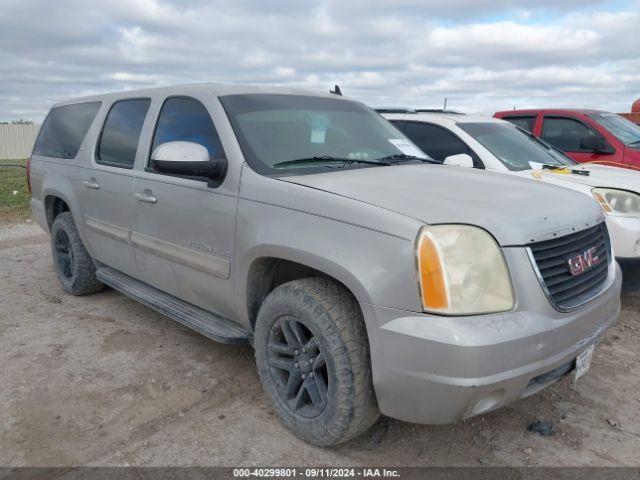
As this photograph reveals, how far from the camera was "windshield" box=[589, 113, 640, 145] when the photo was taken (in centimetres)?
719

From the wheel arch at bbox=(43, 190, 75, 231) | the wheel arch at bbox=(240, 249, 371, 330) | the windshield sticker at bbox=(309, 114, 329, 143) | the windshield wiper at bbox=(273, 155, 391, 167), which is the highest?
the windshield sticker at bbox=(309, 114, 329, 143)

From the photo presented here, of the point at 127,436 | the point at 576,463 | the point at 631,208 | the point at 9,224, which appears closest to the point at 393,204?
the point at 576,463

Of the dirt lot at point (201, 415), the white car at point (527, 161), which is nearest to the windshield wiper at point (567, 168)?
the white car at point (527, 161)

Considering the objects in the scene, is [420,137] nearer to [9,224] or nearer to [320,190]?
[320,190]

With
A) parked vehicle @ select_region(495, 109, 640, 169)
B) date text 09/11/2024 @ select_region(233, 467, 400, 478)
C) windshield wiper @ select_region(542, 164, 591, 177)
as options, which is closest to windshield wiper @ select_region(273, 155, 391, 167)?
date text 09/11/2024 @ select_region(233, 467, 400, 478)

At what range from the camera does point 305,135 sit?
3.40 m

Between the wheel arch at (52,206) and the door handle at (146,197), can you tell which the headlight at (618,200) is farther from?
the wheel arch at (52,206)

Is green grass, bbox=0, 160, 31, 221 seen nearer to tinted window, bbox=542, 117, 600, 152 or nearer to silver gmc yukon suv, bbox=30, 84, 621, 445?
silver gmc yukon suv, bbox=30, 84, 621, 445

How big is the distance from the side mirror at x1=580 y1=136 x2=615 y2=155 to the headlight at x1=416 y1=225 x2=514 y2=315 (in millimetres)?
5441

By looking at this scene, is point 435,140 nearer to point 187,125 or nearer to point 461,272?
point 187,125

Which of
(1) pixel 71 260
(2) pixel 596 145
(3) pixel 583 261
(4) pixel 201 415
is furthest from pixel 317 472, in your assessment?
(2) pixel 596 145

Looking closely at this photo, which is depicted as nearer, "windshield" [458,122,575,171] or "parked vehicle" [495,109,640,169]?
"windshield" [458,122,575,171]

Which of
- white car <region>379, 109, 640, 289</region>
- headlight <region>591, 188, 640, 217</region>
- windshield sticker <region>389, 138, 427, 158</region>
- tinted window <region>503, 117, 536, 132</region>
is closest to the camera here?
windshield sticker <region>389, 138, 427, 158</region>

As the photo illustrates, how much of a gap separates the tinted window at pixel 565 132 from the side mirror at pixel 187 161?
5.87 metres
